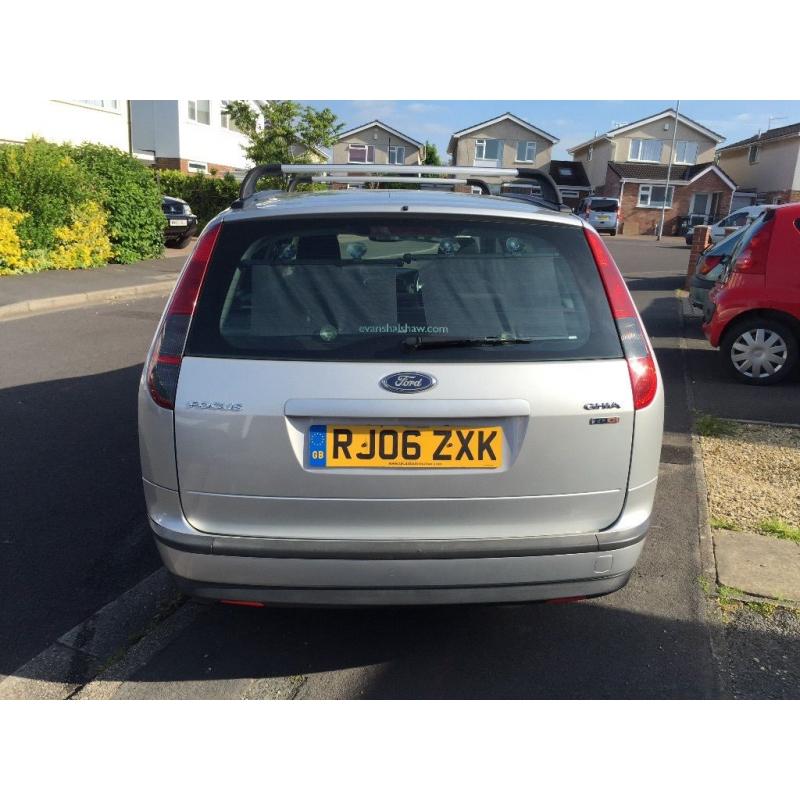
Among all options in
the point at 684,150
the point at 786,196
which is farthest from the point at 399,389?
the point at 684,150

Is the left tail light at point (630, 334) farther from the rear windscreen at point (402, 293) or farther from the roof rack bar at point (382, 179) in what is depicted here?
the roof rack bar at point (382, 179)

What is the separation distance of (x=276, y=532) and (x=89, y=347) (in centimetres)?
730

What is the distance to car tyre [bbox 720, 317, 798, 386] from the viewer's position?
7.95 meters

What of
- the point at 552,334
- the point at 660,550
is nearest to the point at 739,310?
the point at 660,550

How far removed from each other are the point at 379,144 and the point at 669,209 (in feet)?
79.8

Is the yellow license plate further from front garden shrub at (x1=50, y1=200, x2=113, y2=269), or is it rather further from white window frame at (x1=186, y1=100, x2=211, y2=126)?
white window frame at (x1=186, y1=100, x2=211, y2=126)

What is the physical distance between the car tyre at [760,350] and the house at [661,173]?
4799 centimetres

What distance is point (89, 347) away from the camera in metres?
9.12

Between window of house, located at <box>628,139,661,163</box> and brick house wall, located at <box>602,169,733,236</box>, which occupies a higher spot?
window of house, located at <box>628,139,661,163</box>

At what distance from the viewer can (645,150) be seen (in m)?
60.3

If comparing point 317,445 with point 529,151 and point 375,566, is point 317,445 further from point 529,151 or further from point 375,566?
point 529,151

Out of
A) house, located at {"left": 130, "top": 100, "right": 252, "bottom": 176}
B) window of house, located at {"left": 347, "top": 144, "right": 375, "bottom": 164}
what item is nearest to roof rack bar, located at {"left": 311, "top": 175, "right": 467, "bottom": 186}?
house, located at {"left": 130, "top": 100, "right": 252, "bottom": 176}

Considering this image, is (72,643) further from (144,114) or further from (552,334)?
(144,114)

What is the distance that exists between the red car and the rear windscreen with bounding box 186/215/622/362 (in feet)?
19.3
